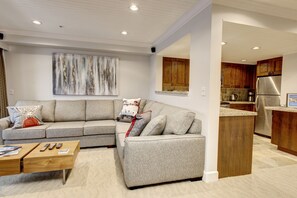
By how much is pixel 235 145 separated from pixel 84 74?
3683 millimetres

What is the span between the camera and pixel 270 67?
14.6 feet

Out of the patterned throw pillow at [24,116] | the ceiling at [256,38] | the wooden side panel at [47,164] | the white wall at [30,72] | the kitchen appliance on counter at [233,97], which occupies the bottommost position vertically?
the wooden side panel at [47,164]

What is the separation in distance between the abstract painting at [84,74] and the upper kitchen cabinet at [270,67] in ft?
13.9

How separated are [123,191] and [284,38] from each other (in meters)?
3.56

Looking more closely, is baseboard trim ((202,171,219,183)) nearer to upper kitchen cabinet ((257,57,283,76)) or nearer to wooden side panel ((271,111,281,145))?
wooden side panel ((271,111,281,145))

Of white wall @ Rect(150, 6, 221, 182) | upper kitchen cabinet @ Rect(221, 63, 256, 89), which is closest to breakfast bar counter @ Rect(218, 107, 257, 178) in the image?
white wall @ Rect(150, 6, 221, 182)

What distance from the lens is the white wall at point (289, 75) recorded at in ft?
12.5

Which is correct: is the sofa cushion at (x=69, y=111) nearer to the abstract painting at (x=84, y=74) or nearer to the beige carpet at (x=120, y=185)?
the abstract painting at (x=84, y=74)

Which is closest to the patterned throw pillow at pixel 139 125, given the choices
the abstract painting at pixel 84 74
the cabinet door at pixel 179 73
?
the abstract painting at pixel 84 74

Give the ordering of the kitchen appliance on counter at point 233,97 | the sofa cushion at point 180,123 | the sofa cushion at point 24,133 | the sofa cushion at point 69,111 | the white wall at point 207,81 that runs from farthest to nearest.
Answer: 1. the kitchen appliance on counter at point 233,97
2. the sofa cushion at point 69,111
3. the sofa cushion at point 24,133
4. the sofa cushion at point 180,123
5. the white wall at point 207,81

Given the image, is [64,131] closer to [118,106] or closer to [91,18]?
[118,106]

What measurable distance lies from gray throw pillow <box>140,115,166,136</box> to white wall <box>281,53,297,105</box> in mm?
3675

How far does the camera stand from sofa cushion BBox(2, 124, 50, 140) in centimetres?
281

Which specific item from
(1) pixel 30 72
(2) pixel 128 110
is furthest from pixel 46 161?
(1) pixel 30 72
